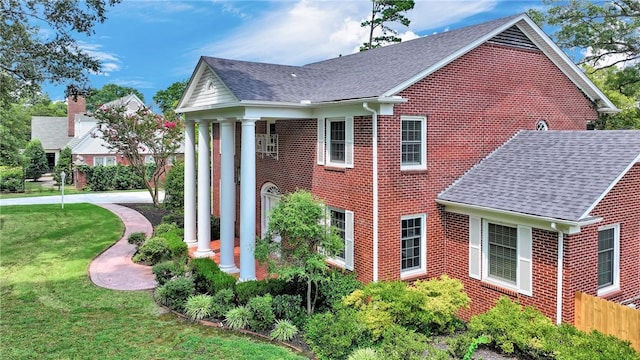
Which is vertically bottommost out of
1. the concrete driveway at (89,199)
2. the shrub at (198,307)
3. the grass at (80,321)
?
the grass at (80,321)

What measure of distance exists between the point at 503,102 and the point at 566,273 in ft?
21.4

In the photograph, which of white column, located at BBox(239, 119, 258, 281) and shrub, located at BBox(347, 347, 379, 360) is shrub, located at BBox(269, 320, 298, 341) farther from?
white column, located at BBox(239, 119, 258, 281)

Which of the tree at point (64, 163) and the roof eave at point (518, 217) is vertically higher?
the tree at point (64, 163)

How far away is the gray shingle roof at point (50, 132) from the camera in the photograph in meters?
54.8

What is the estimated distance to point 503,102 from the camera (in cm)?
1460

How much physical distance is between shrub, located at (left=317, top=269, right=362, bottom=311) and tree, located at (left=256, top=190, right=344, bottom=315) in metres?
0.54

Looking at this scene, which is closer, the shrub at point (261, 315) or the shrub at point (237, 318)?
the shrub at point (261, 315)

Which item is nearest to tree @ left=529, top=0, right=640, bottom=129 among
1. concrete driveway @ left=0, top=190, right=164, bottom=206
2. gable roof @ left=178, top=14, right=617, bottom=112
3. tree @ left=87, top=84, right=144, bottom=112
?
gable roof @ left=178, top=14, right=617, bottom=112

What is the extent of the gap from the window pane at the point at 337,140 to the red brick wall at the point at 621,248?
6637 mm

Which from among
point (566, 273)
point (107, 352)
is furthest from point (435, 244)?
point (107, 352)

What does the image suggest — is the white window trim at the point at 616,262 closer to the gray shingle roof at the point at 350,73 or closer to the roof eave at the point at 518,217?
the roof eave at the point at 518,217

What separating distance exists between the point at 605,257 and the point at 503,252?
2384 millimetres

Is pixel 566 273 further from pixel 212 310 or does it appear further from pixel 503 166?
pixel 212 310

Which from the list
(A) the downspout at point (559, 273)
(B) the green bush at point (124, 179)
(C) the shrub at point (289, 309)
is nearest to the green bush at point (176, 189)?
(C) the shrub at point (289, 309)
